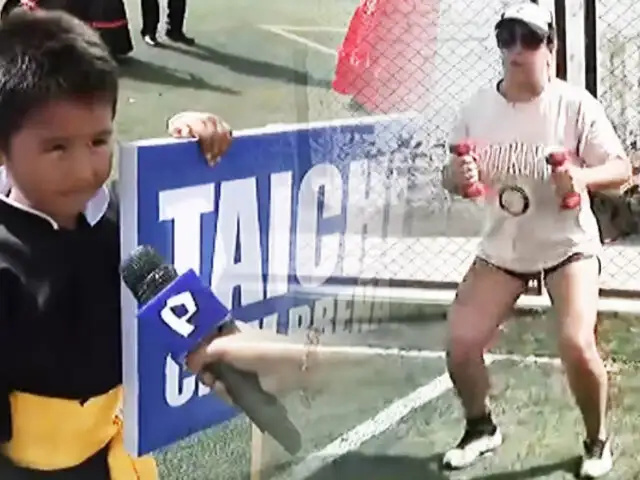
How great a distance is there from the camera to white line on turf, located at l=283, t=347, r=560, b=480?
1022mm

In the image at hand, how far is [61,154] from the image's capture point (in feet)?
2.69

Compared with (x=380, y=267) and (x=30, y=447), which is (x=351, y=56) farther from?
(x=30, y=447)

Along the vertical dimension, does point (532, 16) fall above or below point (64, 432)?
above

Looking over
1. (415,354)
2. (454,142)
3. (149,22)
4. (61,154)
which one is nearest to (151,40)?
(149,22)

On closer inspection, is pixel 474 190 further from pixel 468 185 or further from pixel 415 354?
pixel 415 354

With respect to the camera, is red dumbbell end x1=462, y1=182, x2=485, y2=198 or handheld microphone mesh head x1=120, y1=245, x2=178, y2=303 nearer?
handheld microphone mesh head x1=120, y1=245, x2=178, y2=303

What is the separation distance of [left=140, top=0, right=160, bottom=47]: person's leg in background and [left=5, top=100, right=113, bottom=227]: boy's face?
0.25 ft

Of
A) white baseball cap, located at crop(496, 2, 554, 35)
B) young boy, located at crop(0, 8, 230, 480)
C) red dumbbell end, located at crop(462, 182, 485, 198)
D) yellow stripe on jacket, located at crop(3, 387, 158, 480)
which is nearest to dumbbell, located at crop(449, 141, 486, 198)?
red dumbbell end, located at crop(462, 182, 485, 198)

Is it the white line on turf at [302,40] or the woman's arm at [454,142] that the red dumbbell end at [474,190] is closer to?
the woman's arm at [454,142]

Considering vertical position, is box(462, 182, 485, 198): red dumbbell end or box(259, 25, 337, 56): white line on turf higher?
box(259, 25, 337, 56): white line on turf

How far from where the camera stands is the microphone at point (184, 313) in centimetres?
81

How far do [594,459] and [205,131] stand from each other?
46 centimetres

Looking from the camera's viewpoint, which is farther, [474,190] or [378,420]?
[378,420]

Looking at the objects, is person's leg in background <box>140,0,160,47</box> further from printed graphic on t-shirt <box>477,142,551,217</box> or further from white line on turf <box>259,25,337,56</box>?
printed graphic on t-shirt <box>477,142,551,217</box>
